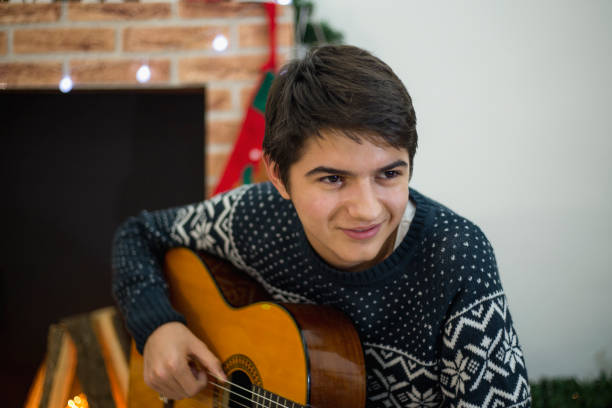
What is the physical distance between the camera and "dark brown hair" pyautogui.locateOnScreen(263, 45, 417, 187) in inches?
26.9

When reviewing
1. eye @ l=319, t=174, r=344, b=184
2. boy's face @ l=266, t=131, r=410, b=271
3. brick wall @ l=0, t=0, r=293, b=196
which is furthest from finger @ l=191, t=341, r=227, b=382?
brick wall @ l=0, t=0, r=293, b=196

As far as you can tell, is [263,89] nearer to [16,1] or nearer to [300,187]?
[300,187]

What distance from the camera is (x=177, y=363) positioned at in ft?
2.78

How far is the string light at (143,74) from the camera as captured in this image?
58.4 inches

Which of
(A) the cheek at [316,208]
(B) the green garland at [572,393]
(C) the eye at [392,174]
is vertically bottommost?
(B) the green garland at [572,393]

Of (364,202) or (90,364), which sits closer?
(364,202)

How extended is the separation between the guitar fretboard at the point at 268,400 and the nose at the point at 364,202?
0.34 meters

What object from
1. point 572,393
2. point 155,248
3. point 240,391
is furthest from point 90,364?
point 572,393

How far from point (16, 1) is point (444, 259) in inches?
68.5

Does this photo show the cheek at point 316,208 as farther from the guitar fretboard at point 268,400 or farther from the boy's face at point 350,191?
the guitar fretboard at point 268,400

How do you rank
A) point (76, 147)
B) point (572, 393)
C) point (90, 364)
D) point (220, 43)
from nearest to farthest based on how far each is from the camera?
point (90, 364) → point (572, 393) → point (220, 43) → point (76, 147)

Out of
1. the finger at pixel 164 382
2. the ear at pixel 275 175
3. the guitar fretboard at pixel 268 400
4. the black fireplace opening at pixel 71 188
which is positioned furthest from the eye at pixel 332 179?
the black fireplace opening at pixel 71 188

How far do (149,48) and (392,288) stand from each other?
1.23m

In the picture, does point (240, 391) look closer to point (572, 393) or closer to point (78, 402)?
point (78, 402)
